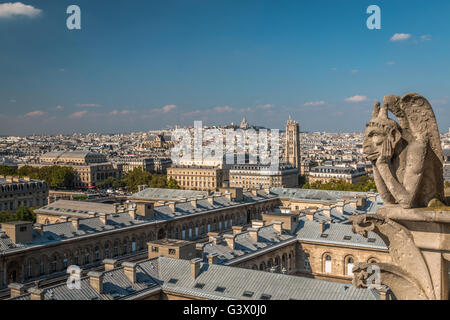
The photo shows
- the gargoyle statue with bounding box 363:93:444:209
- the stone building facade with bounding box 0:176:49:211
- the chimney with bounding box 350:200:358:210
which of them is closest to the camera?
the gargoyle statue with bounding box 363:93:444:209

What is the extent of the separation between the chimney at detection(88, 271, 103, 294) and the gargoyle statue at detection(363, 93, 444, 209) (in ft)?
67.9

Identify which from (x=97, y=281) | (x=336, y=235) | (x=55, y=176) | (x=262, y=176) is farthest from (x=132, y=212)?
(x=55, y=176)

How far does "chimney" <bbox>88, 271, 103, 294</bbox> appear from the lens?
994 inches

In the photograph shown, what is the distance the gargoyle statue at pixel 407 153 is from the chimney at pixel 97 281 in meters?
20.7

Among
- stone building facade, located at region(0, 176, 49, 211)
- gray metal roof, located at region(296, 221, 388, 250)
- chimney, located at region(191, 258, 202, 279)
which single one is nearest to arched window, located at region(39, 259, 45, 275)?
chimney, located at region(191, 258, 202, 279)

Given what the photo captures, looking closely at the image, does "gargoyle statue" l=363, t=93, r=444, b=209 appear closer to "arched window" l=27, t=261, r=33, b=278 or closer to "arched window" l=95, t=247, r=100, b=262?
"arched window" l=27, t=261, r=33, b=278

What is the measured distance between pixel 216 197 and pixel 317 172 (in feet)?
283

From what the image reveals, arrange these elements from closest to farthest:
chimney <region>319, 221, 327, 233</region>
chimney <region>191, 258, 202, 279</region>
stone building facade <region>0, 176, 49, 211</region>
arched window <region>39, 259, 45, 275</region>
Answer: chimney <region>191, 258, 202, 279</region>
arched window <region>39, 259, 45, 275</region>
chimney <region>319, 221, 327, 233</region>
stone building facade <region>0, 176, 49, 211</region>

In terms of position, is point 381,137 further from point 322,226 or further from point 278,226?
point 322,226

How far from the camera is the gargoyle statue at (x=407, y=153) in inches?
283

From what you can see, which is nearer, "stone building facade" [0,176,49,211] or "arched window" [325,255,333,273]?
"arched window" [325,255,333,273]

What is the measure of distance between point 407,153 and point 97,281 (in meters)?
21.3

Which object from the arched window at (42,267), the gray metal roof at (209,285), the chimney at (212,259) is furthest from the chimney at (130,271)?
the arched window at (42,267)
